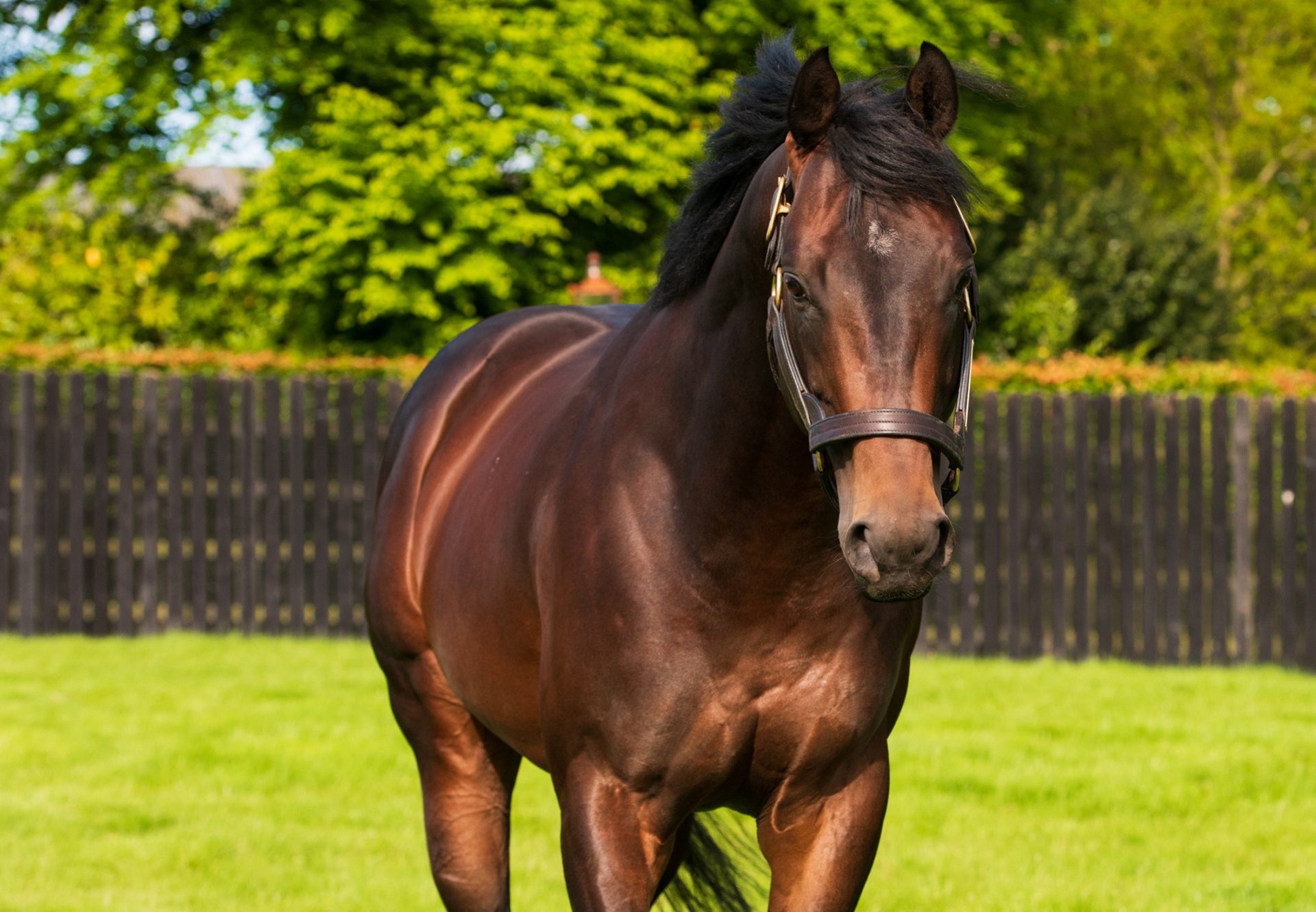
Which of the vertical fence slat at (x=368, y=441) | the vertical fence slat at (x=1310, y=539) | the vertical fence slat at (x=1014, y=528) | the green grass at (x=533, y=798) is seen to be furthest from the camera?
the vertical fence slat at (x=368, y=441)

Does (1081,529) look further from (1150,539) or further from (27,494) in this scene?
(27,494)

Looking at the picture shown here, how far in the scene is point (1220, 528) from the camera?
1075 centimetres

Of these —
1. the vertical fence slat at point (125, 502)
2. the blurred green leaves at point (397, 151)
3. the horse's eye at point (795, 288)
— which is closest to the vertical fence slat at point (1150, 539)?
the blurred green leaves at point (397, 151)

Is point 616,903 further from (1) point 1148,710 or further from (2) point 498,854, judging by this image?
(1) point 1148,710

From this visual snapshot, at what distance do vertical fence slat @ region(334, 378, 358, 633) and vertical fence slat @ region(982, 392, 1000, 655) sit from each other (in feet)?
15.7

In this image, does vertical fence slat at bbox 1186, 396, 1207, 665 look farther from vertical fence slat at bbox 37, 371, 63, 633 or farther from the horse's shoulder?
vertical fence slat at bbox 37, 371, 63, 633

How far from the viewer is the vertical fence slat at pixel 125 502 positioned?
11305mm

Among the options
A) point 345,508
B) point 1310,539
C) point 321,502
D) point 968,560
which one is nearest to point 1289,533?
point 1310,539

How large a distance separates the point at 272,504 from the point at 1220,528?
23.3 ft

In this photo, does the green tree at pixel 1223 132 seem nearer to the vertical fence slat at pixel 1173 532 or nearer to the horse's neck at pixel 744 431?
the vertical fence slat at pixel 1173 532

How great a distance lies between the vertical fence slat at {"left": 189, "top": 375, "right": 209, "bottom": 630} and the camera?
1129 cm

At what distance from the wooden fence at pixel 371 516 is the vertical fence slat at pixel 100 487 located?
0.05 ft

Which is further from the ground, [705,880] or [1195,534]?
[705,880]

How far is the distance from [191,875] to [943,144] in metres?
3.90
